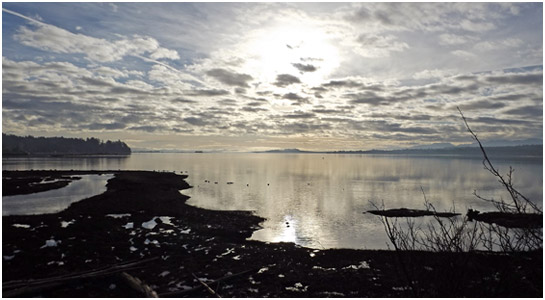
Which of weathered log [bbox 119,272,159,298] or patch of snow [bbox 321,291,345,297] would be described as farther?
patch of snow [bbox 321,291,345,297]

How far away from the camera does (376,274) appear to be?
17828mm

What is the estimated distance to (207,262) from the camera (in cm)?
1905

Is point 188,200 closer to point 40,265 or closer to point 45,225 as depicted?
point 45,225

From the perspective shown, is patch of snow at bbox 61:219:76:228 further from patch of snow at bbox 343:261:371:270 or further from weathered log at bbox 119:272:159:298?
patch of snow at bbox 343:261:371:270

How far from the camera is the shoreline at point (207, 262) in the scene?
14.7 m

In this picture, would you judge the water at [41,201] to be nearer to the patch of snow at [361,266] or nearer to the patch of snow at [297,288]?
the patch of snow at [297,288]

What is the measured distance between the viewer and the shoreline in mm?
14672

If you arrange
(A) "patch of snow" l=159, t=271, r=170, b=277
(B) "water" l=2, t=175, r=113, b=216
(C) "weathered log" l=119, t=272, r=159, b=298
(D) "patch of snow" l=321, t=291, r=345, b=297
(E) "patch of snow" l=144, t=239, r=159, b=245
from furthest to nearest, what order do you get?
(B) "water" l=2, t=175, r=113, b=216 → (E) "patch of snow" l=144, t=239, r=159, b=245 → (A) "patch of snow" l=159, t=271, r=170, b=277 → (D) "patch of snow" l=321, t=291, r=345, b=297 → (C) "weathered log" l=119, t=272, r=159, b=298

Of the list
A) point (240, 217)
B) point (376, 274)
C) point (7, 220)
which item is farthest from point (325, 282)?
point (7, 220)

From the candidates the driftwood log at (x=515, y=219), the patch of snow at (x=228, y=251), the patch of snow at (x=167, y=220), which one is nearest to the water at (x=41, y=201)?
the patch of snow at (x=167, y=220)

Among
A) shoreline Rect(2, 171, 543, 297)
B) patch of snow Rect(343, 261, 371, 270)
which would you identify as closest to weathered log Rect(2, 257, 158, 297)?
shoreline Rect(2, 171, 543, 297)

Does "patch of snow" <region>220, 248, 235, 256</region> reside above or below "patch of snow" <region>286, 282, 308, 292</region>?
below

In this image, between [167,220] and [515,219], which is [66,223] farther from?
[515,219]

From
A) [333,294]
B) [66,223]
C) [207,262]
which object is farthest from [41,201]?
[333,294]
